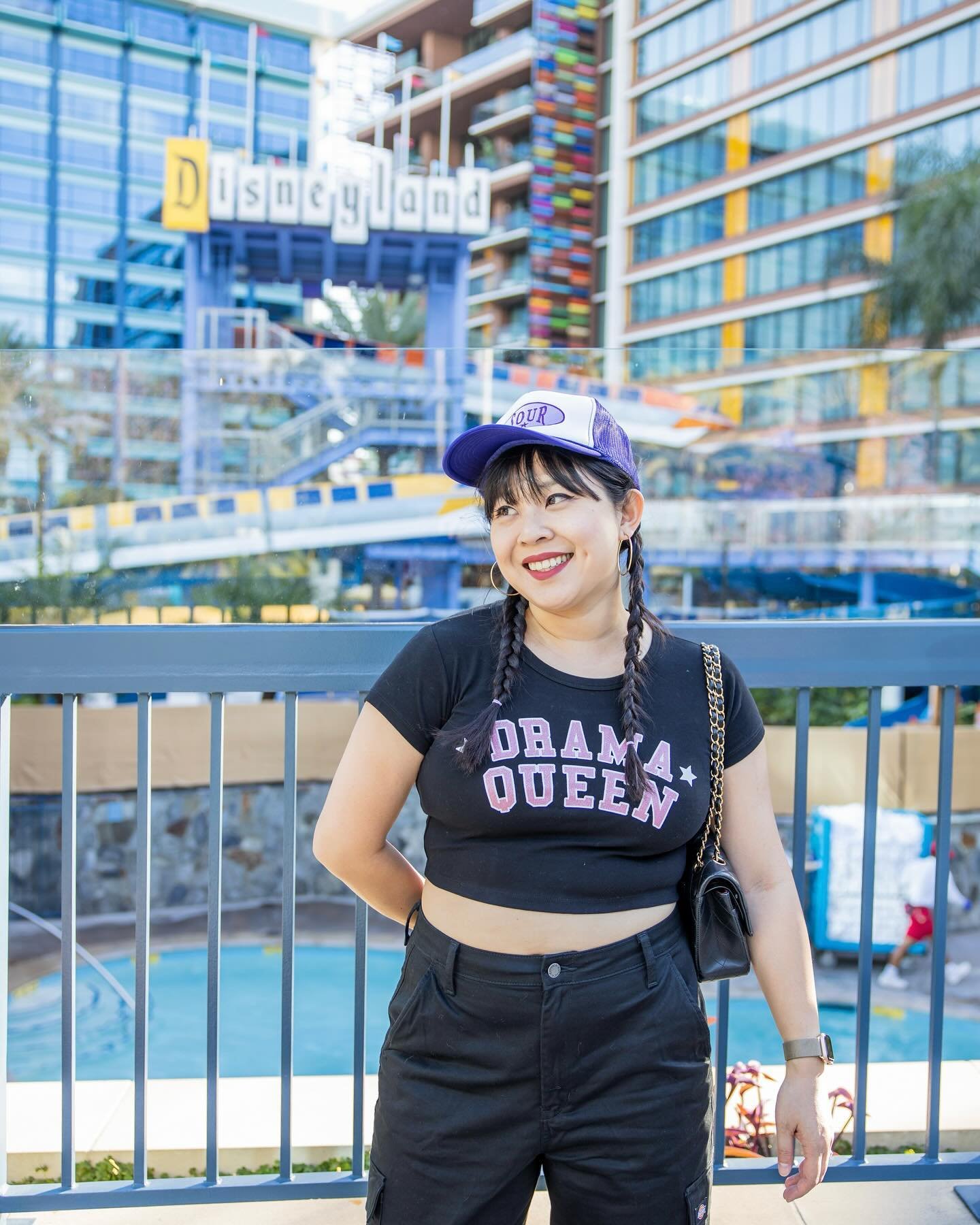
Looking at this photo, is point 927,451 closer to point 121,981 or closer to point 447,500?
point 447,500

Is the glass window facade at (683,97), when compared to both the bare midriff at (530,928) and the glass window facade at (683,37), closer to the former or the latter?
the glass window facade at (683,37)

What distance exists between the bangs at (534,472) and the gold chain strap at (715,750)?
27 cm

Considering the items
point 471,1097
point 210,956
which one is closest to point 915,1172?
point 471,1097

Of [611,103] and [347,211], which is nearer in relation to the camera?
[347,211]

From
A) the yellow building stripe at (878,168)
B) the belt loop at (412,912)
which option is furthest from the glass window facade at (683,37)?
the belt loop at (412,912)

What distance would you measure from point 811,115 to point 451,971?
41.3 metres

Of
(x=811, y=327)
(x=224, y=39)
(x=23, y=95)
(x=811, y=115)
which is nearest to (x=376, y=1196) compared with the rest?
(x=811, y=327)

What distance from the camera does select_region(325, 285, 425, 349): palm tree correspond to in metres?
36.8

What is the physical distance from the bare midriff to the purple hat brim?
0.52m

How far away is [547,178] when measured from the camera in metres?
45.3

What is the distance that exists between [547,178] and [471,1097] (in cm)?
4780

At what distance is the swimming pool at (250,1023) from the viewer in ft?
31.4

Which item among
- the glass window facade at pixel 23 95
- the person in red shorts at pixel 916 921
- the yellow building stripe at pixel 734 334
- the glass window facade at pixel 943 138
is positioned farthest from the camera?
the glass window facade at pixel 23 95

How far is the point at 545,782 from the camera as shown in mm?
1255
